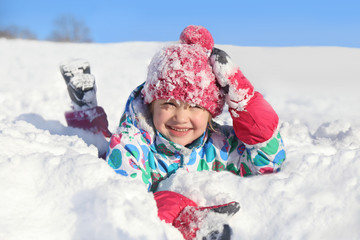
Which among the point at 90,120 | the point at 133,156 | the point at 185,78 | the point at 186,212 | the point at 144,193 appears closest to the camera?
the point at 144,193

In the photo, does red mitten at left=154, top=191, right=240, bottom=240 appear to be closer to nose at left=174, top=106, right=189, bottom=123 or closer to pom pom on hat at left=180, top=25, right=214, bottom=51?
nose at left=174, top=106, right=189, bottom=123

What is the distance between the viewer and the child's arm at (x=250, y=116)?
1585 millimetres

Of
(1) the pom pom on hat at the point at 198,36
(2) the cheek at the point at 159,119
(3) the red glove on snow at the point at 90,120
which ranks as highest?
(1) the pom pom on hat at the point at 198,36

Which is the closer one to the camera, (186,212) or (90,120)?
(186,212)

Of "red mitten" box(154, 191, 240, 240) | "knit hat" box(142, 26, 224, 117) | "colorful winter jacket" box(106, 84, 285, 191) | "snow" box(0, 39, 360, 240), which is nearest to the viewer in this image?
"snow" box(0, 39, 360, 240)

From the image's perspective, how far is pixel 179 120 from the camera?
164 centimetres

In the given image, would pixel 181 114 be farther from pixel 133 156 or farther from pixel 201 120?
pixel 133 156

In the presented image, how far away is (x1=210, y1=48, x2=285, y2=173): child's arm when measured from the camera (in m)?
1.58

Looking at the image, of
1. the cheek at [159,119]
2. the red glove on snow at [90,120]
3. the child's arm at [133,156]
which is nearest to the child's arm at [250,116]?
the cheek at [159,119]

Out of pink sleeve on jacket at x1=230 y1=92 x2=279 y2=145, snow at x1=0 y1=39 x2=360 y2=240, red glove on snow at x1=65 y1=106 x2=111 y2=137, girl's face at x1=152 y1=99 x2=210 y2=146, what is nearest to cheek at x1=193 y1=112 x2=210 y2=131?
girl's face at x1=152 y1=99 x2=210 y2=146

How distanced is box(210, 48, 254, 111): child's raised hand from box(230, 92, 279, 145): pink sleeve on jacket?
0.04 m

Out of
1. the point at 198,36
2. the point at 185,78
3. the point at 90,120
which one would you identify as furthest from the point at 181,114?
the point at 90,120

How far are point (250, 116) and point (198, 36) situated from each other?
489 millimetres

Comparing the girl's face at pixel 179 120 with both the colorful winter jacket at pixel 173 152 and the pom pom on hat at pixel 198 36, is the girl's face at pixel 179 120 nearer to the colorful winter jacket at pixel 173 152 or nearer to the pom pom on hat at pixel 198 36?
the colorful winter jacket at pixel 173 152
